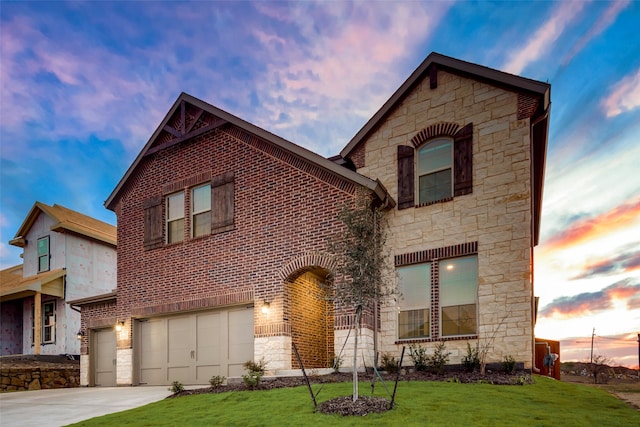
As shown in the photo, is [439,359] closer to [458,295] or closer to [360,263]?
[458,295]

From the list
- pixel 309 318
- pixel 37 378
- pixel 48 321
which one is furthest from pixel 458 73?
pixel 48 321

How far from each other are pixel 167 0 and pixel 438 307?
513 inches

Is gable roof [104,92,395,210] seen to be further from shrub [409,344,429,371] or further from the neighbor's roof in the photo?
the neighbor's roof

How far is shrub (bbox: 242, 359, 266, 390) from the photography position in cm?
1206

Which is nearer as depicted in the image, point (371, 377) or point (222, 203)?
point (371, 377)

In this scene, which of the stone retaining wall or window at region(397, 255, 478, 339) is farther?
the stone retaining wall

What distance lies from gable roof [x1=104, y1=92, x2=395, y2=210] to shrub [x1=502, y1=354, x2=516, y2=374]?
517 cm

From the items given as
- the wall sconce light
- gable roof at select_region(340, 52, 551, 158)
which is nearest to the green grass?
the wall sconce light

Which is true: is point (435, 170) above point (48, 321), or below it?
above

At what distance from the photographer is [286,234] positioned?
1480 centimetres

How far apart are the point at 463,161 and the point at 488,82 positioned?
2.27 m

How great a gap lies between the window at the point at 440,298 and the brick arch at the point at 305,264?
2.26 metres

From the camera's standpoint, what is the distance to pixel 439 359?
507 inches

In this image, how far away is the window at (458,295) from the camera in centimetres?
1308
